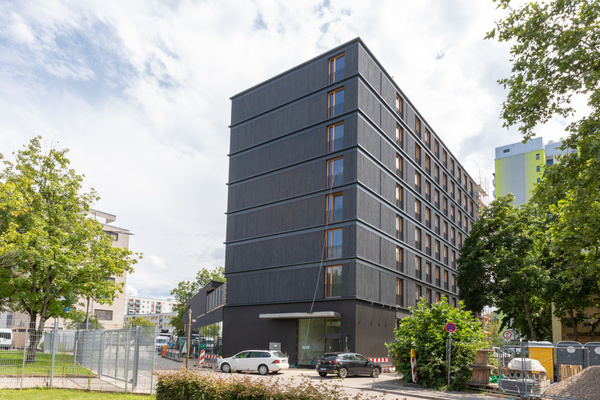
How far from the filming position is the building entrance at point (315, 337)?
124 feet

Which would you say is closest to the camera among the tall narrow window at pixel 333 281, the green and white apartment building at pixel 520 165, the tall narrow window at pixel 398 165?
the tall narrow window at pixel 333 281

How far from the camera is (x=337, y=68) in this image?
42.1 m

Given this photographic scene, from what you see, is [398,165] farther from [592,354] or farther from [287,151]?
[592,354]

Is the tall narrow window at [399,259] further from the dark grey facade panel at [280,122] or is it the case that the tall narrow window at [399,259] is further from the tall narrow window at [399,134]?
A: the dark grey facade panel at [280,122]

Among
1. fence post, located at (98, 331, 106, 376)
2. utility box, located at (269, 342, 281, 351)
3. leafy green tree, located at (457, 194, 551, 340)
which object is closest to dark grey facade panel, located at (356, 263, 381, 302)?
utility box, located at (269, 342, 281, 351)

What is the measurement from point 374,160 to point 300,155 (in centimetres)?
598

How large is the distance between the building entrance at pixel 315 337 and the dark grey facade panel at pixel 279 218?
23.9ft

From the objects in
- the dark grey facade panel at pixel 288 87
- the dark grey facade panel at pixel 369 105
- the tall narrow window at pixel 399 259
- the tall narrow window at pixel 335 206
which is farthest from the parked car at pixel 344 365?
the dark grey facade panel at pixel 288 87

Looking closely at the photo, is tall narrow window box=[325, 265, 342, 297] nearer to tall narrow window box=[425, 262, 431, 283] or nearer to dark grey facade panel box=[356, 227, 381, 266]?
dark grey facade panel box=[356, 227, 381, 266]

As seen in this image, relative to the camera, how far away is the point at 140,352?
1756 cm

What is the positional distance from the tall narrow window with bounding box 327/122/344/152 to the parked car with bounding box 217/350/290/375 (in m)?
17.0

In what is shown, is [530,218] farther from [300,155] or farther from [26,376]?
[26,376]

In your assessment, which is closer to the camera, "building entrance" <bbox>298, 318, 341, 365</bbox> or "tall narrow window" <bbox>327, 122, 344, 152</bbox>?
"building entrance" <bbox>298, 318, 341, 365</bbox>

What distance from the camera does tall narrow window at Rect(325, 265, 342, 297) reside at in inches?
1502
